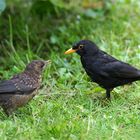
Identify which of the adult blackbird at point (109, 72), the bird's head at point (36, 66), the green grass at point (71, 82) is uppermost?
the bird's head at point (36, 66)

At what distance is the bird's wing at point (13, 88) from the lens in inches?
284

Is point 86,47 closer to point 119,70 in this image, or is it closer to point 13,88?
point 119,70

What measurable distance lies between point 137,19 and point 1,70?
11.0 ft

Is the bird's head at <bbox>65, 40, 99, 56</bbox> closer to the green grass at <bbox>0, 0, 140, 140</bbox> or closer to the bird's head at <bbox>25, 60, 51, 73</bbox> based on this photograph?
the green grass at <bbox>0, 0, 140, 140</bbox>

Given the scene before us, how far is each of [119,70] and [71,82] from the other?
40.3 inches

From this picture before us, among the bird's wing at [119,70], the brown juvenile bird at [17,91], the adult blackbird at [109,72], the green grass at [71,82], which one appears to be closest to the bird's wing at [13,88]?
the brown juvenile bird at [17,91]

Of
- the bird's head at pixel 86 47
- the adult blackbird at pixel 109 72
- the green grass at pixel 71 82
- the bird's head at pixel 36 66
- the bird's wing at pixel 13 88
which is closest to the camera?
the green grass at pixel 71 82

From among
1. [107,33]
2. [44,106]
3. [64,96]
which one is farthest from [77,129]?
[107,33]

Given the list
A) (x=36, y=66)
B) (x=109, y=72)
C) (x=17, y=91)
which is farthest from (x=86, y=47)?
(x=17, y=91)

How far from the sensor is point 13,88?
7289mm

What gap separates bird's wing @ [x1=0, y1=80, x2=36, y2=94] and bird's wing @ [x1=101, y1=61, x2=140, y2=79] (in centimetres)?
110

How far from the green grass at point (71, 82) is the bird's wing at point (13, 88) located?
277 mm

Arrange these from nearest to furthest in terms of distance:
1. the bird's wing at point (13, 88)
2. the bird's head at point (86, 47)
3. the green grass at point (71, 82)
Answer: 1. the green grass at point (71, 82)
2. the bird's wing at point (13, 88)
3. the bird's head at point (86, 47)

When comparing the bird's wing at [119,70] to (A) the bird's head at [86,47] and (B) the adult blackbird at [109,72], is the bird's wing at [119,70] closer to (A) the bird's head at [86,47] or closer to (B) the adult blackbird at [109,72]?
(B) the adult blackbird at [109,72]
